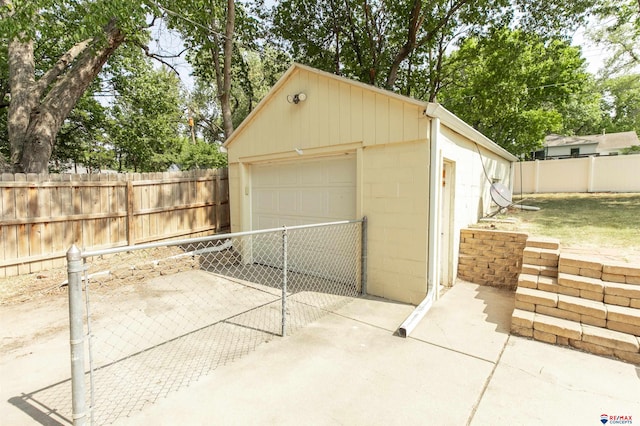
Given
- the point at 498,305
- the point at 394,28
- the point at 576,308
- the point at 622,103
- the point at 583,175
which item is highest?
the point at 622,103

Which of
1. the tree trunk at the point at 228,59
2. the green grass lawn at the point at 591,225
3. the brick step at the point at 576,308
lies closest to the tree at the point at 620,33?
the green grass lawn at the point at 591,225

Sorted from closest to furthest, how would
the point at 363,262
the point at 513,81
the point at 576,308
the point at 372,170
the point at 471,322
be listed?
the point at 576,308, the point at 471,322, the point at 372,170, the point at 363,262, the point at 513,81

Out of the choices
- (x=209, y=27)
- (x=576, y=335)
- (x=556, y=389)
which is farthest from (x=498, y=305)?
(x=209, y=27)

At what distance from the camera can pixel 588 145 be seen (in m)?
21.2

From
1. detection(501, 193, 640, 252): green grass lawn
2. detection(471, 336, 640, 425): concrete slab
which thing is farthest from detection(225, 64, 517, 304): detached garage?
detection(471, 336, 640, 425): concrete slab

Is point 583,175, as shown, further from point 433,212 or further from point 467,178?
point 433,212

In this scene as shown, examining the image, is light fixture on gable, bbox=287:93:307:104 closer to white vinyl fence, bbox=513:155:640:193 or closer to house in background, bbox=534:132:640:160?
white vinyl fence, bbox=513:155:640:193

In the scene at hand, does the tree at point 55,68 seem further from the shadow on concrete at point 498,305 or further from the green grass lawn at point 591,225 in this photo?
the green grass lawn at point 591,225

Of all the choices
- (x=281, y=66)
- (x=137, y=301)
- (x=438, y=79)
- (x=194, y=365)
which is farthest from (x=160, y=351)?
(x=438, y=79)

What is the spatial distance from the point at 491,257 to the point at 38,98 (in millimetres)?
10050

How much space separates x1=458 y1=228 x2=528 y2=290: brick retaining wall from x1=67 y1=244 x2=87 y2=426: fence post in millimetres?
5126

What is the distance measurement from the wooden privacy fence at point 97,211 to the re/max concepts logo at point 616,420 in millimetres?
7342

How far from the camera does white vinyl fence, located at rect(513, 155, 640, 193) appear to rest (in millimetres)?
11703

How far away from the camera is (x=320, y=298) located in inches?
182
